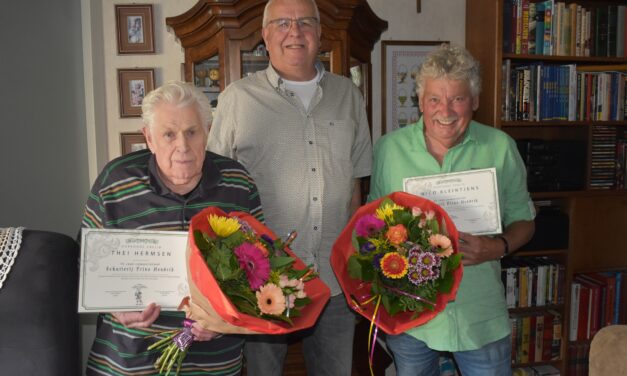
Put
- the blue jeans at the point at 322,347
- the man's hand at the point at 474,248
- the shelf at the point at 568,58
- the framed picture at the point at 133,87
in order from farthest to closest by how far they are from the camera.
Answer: the framed picture at the point at 133,87, the shelf at the point at 568,58, the blue jeans at the point at 322,347, the man's hand at the point at 474,248

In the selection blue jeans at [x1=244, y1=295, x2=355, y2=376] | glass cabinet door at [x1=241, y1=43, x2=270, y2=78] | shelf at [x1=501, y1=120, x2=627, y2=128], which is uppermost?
glass cabinet door at [x1=241, y1=43, x2=270, y2=78]

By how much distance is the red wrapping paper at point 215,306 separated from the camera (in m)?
0.99

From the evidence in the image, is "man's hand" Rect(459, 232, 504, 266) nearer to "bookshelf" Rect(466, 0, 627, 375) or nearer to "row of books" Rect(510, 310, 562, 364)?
"bookshelf" Rect(466, 0, 627, 375)

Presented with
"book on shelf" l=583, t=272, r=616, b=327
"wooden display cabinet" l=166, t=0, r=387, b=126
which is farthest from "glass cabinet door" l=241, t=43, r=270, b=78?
"book on shelf" l=583, t=272, r=616, b=327

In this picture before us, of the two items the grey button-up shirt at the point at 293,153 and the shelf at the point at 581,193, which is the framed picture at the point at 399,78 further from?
the grey button-up shirt at the point at 293,153

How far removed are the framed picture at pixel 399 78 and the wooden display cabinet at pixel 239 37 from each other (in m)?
0.46

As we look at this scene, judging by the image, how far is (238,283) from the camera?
104cm

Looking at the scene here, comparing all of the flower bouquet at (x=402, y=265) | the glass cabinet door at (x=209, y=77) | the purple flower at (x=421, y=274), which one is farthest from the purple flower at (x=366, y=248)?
the glass cabinet door at (x=209, y=77)

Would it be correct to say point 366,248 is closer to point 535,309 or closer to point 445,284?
point 445,284

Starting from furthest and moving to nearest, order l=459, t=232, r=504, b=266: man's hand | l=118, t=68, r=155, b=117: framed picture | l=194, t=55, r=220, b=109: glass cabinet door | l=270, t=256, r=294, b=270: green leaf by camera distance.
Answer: l=118, t=68, r=155, b=117: framed picture
l=194, t=55, r=220, b=109: glass cabinet door
l=459, t=232, r=504, b=266: man's hand
l=270, t=256, r=294, b=270: green leaf

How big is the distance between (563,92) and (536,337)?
1.29 m

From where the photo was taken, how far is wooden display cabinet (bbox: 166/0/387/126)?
212 cm

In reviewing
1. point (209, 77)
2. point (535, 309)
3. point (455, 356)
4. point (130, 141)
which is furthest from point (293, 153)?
point (535, 309)

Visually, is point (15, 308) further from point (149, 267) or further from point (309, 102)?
point (309, 102)
